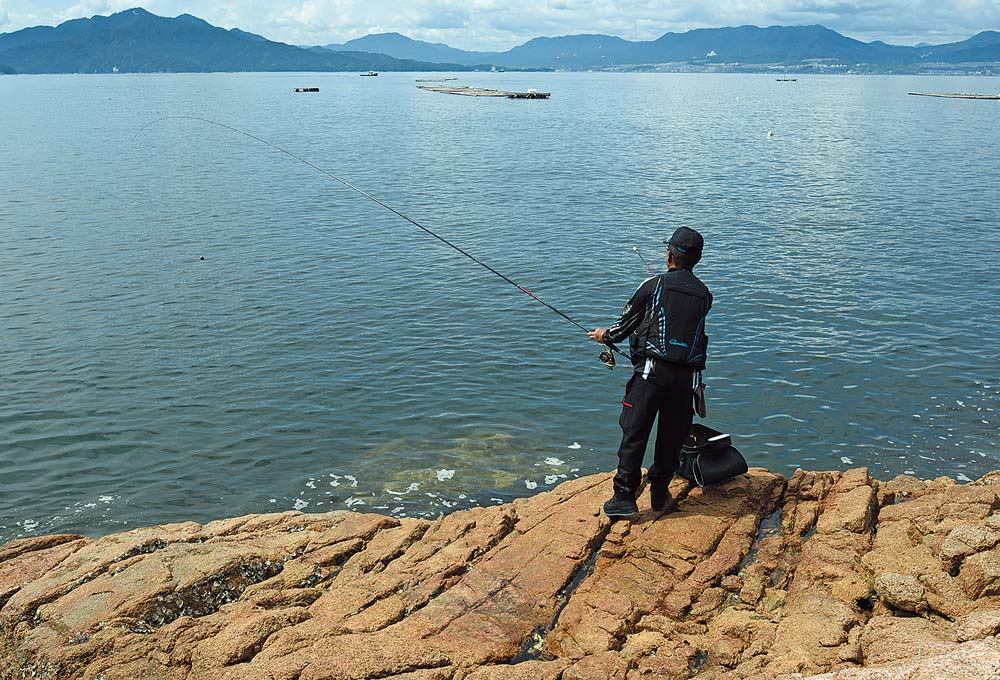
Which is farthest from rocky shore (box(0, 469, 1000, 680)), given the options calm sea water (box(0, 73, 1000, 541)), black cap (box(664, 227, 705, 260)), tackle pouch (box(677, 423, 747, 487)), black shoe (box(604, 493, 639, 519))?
calm sea water (box(0, 73, 1000, 541))

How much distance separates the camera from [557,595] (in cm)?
703

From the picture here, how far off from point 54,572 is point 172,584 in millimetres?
1612

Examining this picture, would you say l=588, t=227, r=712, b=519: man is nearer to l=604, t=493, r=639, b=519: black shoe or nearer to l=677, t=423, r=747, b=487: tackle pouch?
l=604, t=493, r=639, b=519: black shoe

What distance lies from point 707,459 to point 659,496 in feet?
2.24

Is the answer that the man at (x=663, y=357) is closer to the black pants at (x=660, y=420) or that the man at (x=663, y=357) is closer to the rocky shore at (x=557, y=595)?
the black pants at (x=660, y=420)

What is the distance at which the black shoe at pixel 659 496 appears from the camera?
8102mm

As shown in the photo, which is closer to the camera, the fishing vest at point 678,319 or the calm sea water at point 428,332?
the fishing vest at point 678,319

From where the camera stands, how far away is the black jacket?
7473mm

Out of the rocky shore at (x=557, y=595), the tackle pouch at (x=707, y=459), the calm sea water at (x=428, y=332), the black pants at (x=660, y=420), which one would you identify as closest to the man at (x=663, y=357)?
the black pants at (x=660, y=420)

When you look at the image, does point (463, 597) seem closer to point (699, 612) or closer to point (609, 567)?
point (609, 567)

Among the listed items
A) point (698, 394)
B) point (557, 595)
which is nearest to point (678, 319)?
point (698, 394)

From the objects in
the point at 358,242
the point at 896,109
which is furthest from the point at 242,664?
the point at 896,109

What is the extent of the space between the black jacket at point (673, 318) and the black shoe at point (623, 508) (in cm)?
141

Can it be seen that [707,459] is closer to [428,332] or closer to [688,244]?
[688,244]
